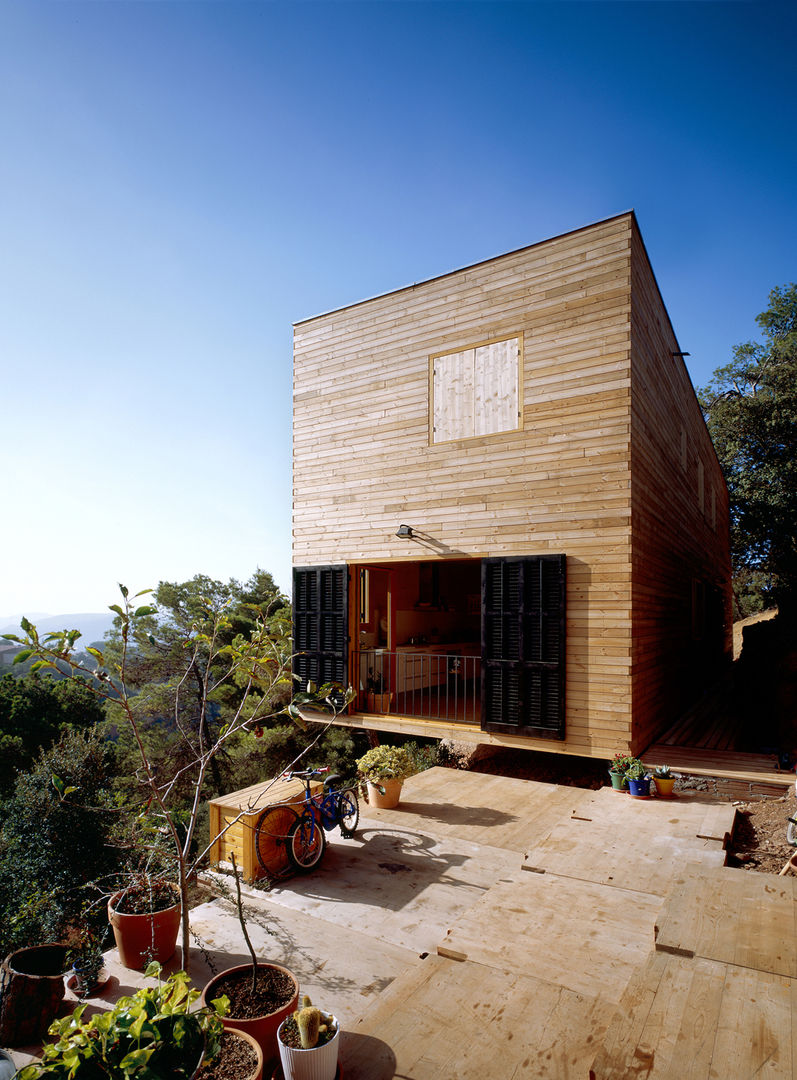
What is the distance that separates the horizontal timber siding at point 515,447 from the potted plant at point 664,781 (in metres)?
0.66

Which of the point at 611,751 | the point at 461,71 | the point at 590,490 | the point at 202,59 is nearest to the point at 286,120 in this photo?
the point at 202,59

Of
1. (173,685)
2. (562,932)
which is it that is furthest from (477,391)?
(173,685)

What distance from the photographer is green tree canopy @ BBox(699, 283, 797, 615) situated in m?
16.5

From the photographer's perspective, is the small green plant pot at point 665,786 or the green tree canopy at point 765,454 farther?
the green tree canopy at point 765,454

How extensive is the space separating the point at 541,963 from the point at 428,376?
22.6ft

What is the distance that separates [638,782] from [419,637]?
18.9 feet

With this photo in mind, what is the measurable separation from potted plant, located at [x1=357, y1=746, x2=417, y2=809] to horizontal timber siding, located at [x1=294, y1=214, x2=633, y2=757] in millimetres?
1686

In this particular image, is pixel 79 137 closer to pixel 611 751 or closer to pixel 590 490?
pixel 590 490

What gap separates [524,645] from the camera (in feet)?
23.2

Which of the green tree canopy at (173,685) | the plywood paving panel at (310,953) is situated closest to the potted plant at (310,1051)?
the plywood paving panel at (310,953)

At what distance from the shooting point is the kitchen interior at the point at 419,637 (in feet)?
29.7

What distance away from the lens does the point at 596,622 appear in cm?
670

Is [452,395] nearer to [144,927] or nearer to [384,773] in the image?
[384,773]

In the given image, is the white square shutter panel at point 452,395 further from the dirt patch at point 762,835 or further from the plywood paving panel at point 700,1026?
the plywood paving panel at point 700,1026
